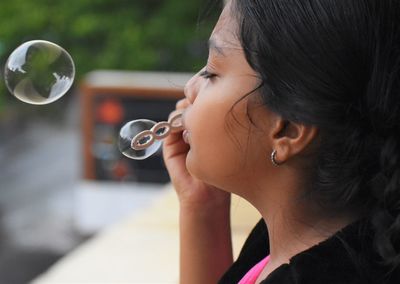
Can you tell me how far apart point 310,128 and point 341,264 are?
0.20 m

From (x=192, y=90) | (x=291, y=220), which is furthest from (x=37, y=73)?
(x=291, y=220)

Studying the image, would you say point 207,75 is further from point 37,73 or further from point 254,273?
point 37,73

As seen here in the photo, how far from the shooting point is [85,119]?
562 cm

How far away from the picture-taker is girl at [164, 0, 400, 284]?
1.14 meters

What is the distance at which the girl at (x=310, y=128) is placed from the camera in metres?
1.14

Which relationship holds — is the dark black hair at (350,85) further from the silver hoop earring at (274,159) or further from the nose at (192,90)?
the nose at (192,90)

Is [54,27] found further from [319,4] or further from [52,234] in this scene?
[319,4]

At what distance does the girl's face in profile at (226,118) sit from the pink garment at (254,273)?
0.21 meters

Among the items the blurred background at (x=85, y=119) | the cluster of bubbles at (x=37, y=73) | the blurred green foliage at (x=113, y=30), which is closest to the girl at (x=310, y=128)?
the cluster of bubbles at (x=37, y=73)

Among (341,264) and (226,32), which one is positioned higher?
(226,32)

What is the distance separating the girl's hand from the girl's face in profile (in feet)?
0.96

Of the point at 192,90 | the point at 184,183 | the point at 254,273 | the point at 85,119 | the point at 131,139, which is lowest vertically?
the point at 85,119

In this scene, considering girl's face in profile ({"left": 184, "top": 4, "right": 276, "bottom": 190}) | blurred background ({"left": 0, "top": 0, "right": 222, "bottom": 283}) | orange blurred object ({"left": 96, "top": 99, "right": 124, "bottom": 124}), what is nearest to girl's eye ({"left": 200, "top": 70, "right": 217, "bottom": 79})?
girl's face in profile ({"left": 184, "top": 4, "right": 276, "bottom": 190})

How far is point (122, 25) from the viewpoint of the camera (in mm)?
7711
